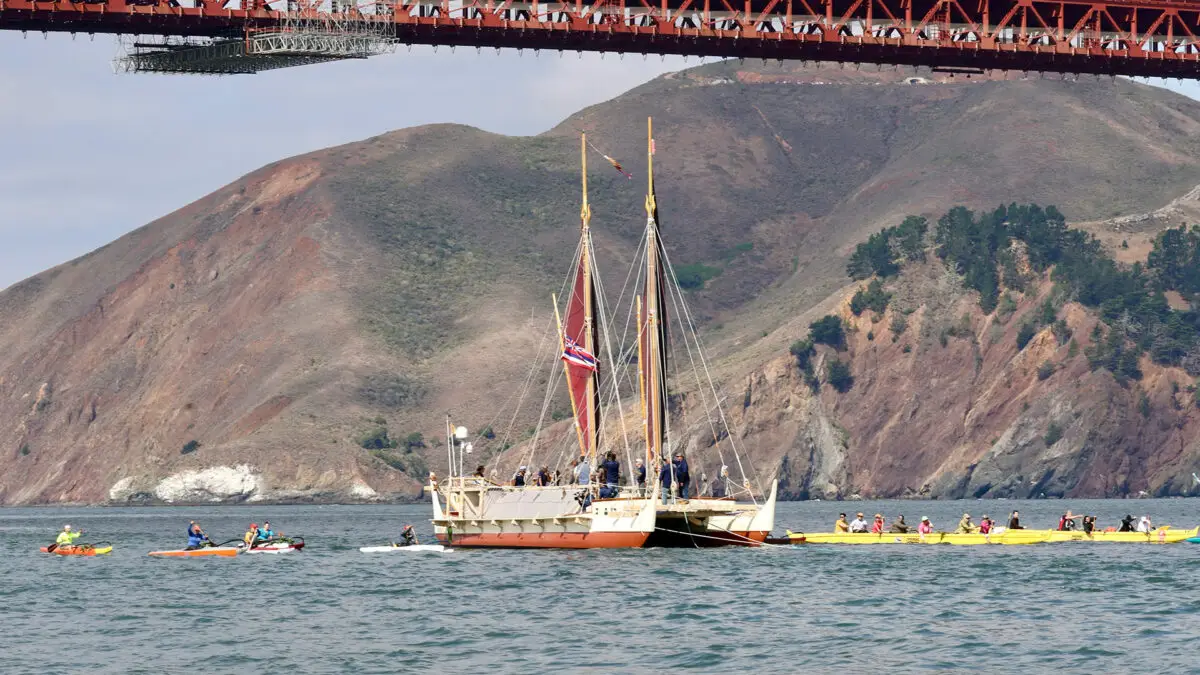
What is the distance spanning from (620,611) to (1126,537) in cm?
3286

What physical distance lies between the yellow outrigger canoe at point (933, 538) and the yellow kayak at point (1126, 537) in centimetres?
69

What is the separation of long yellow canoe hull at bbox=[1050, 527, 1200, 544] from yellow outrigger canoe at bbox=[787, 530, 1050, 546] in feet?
2.29

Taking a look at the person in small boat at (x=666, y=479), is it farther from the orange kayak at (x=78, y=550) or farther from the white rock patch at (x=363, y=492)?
the white rock patch at (x=363, y=492)

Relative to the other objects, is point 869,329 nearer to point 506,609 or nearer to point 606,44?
point 606,44

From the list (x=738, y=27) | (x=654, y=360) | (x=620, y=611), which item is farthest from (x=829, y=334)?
(x=620, y=611)

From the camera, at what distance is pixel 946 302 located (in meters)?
199

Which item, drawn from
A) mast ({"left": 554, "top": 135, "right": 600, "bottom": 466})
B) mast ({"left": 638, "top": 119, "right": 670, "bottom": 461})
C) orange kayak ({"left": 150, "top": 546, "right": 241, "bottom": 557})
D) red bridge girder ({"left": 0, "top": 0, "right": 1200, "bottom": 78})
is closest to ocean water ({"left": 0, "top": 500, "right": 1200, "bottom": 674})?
orange kayak ({"left": 150, "top": 546, "right": 241, "bottom": 557})

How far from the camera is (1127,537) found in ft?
270

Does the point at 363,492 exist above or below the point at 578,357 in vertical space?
Answer: below

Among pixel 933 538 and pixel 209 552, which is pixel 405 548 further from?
pixel 933 538

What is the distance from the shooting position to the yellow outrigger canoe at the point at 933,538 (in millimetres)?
81125

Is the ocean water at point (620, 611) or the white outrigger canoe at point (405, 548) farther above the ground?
the ocean water at point (620, 611)

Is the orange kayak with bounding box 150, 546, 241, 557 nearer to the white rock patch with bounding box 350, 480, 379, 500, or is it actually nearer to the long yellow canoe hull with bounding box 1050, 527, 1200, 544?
the long yellow canoe hull with bounding box 1050, 527, 1200, 544

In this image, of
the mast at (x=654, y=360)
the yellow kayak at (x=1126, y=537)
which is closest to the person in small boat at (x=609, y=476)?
the mast at (x=654, y=360)
